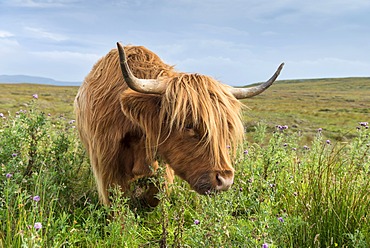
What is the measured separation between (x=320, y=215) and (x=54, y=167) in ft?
9.56

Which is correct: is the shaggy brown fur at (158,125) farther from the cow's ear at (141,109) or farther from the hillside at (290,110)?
the hillside at (290,110)

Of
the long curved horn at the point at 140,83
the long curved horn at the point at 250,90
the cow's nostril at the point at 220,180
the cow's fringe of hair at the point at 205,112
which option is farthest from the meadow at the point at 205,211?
the long curved horn at the point at 140,83

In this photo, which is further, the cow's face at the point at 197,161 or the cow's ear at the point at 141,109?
the cow's ear at the point at 141,109

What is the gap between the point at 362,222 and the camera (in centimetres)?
304

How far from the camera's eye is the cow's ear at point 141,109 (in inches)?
131

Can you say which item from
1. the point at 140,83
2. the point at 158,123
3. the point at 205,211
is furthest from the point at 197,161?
the point at 140,83

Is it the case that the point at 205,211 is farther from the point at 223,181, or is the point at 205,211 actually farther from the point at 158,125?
the point at 158,125

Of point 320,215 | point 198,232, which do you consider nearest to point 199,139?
point 198,232

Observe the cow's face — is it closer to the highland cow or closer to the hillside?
the highland cow

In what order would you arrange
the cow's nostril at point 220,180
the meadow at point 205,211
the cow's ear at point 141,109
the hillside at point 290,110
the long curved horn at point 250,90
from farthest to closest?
the hillside at point 290,110 → the long curved horn at point 250,90 → the cow's ear at point 141,109 → the cow's nostril at point 220,180 → the meadow at point 205,211

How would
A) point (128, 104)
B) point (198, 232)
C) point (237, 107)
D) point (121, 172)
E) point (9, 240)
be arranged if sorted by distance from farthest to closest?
point (121, 172) < point (237, 107) < point (128, 104) < point (9, 240) < point (198, 232)

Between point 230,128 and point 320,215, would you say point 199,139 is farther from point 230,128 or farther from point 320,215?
point 320,215

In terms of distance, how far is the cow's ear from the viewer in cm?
332

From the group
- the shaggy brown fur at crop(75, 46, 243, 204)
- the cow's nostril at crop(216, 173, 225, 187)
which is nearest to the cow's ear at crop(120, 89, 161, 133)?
the shaggy brown fur at crop(75, 46, 243, 204)
